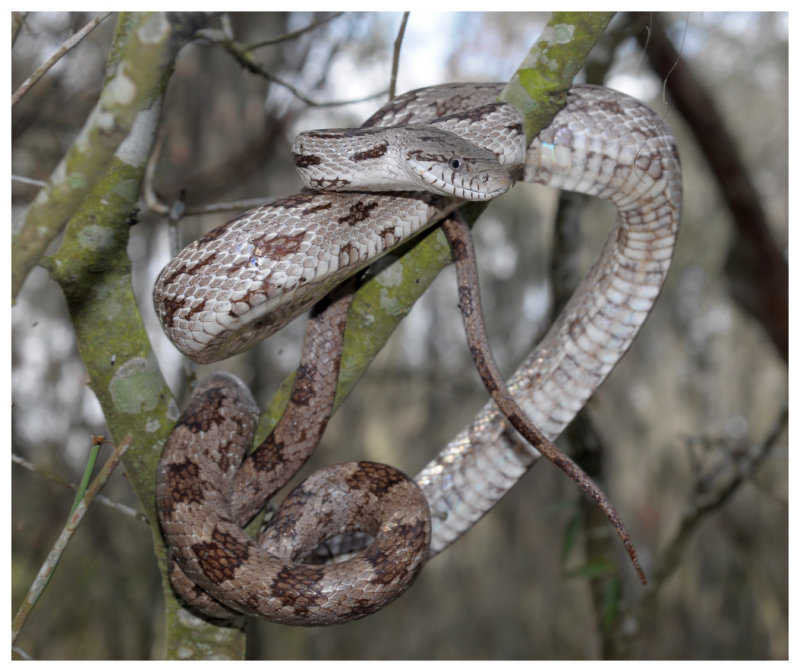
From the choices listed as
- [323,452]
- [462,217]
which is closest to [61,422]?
[323,452]

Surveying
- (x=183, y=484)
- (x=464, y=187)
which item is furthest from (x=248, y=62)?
(x=183, y=484)

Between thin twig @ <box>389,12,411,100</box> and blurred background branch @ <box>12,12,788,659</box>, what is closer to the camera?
thin twig @ <box>389,12,411,100</box>

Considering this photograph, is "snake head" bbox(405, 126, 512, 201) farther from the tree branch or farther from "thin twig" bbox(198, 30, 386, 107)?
the tree branch

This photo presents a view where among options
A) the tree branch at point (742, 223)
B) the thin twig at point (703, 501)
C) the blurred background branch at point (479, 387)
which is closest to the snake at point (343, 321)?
the thin twig at point (703, 501)

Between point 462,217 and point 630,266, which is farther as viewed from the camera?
point 630,266

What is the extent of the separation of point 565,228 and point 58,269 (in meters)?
2.71

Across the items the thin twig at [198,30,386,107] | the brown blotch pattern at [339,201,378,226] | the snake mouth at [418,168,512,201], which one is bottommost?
the brown blotch pattern at [339,201,378,226]

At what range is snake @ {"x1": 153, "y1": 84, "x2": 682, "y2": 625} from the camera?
6.36 feet

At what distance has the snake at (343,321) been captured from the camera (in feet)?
6.36

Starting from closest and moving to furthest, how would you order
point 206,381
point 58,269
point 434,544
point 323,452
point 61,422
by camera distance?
point 58,269 < point 206,381 < point 434,544 < point 61,422 < point 323,452

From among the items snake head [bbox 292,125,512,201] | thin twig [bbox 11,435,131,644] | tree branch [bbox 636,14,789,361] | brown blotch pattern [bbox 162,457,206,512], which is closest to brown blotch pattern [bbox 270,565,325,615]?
brown blotch pattern [bbox 162,457,206,512]

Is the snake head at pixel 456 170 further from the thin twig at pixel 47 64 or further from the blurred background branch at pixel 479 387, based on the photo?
the blurred background branch at pixel 479 387

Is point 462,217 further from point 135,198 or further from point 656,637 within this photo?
point 656,637

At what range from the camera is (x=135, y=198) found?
1934 mm
